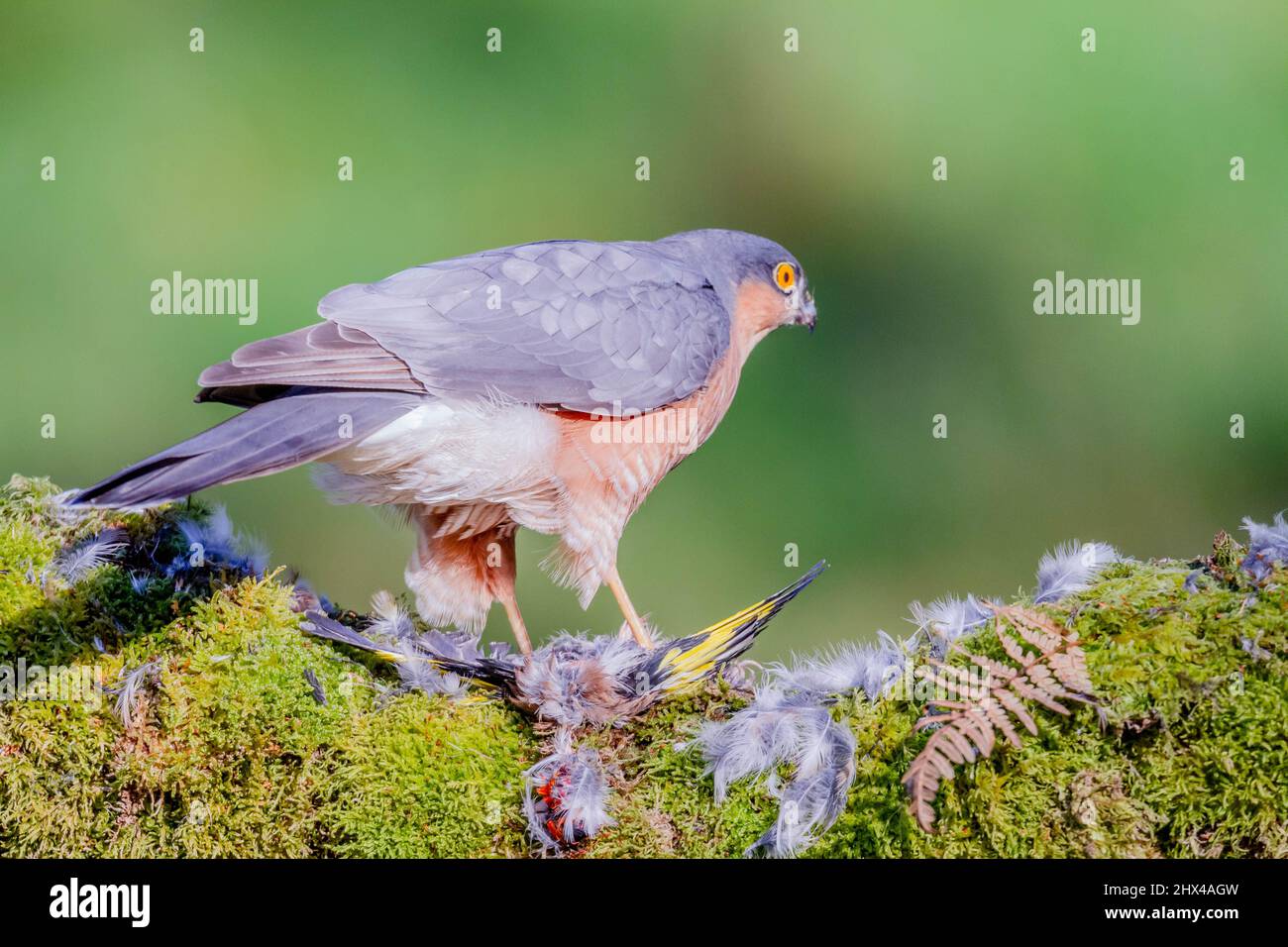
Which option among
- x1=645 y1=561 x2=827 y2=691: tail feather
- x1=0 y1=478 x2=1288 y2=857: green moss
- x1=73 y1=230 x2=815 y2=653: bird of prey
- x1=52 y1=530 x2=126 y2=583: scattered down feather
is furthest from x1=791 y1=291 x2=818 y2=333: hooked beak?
x1=52 y1=530 x2=126 y2=583: scattered down feather

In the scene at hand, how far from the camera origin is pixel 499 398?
2.86 m

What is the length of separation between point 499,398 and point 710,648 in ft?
2.89

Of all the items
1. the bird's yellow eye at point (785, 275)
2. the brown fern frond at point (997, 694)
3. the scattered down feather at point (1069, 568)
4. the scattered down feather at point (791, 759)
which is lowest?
the scattered down feather at point (791, 759)

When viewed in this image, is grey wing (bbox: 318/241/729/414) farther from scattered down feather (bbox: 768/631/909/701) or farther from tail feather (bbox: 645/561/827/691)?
scattered down feather (bbox: 768/631/909/701)

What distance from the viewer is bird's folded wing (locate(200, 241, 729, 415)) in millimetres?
2611

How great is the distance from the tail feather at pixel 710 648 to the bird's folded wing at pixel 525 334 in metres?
0.73

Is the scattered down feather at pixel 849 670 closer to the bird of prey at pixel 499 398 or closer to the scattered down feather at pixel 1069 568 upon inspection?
the scattered down feather at pixel 1069 568

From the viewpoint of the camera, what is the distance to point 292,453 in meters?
2.39

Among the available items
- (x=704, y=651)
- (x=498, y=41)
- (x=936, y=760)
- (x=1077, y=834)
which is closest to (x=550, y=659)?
(x=704, y=651)

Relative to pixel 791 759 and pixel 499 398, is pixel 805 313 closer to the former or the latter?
pixel 499 398

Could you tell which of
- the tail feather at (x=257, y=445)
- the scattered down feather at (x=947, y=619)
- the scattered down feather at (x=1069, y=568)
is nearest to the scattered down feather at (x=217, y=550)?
the tail feather at (x=257, y=445)

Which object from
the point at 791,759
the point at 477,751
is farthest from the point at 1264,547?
the point at 477,751

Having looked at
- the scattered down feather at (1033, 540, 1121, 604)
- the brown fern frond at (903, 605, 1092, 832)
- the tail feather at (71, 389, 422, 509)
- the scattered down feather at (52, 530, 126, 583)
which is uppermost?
the tail feather at (71, 389, 422, 509)

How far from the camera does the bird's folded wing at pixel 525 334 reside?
103 inches
